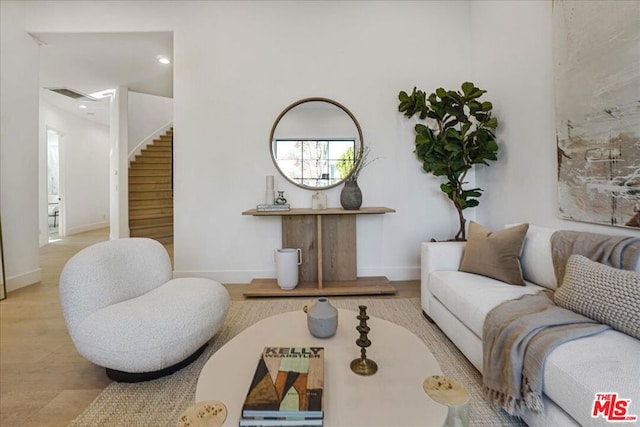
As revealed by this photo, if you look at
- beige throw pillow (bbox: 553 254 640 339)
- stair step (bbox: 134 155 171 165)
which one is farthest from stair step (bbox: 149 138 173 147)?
beige throw pillow (bbox: 553 254 640 339)

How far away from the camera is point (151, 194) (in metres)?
6.02

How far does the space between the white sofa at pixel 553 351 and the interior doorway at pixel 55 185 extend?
7825 millimetres

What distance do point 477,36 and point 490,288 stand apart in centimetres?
A: 288

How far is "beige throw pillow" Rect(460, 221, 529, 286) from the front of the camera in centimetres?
184

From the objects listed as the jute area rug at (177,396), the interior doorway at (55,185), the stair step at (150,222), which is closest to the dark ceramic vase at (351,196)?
the jute area rug at (177,396)

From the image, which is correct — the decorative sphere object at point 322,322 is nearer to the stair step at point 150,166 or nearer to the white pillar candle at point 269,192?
the white pillar candle at point 269,192

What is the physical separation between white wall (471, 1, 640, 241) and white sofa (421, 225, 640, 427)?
0.50 m

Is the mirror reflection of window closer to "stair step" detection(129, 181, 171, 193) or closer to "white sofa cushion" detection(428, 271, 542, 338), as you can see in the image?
"white sofa cushion" detection(428, 271, 542, 338)

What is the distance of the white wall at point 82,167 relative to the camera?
6.54 meters

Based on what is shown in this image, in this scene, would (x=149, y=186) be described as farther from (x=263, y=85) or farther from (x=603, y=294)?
(x=603, y=294)

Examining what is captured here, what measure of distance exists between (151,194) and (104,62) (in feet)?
8.62

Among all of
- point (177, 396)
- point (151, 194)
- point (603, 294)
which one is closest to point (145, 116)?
point (151, 194)

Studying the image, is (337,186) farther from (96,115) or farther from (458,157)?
(96,115)

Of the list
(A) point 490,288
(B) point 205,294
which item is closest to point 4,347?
(B) point 205,294
